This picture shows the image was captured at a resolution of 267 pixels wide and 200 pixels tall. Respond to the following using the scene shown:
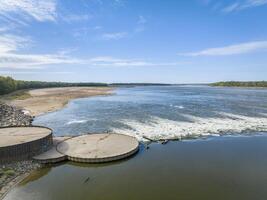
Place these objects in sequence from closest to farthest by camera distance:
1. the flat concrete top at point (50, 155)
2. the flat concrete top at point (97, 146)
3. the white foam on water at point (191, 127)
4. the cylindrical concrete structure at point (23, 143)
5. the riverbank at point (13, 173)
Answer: the riverbank at point (13, 173)
the cylindrical concrete structure at point (23, 143)
the flat concrete top at point (50, 155)
the flat concrete top at point (97, 146)
the white foam on water at point (191, 127)

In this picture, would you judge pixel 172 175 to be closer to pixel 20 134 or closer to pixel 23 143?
pixel 23 143

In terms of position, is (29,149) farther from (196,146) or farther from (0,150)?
(196,146)

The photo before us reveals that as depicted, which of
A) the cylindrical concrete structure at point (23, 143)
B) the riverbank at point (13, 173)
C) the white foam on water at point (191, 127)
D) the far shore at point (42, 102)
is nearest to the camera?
the riverbank at point (13, 173)

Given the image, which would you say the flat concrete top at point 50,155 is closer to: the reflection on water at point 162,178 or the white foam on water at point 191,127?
the reflection on water at point 162,178

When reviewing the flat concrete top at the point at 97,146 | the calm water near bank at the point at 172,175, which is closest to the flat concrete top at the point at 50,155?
the flat concrete top at the point at 97,146

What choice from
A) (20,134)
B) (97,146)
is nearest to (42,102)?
(20,134)

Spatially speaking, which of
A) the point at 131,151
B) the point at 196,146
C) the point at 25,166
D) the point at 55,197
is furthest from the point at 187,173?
the point at 25,166

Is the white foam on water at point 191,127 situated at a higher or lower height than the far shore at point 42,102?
lower
